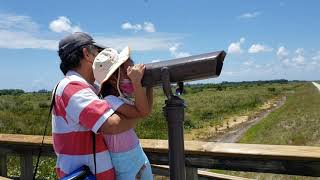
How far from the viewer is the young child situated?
2066 millimetres

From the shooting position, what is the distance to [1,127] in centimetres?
1922

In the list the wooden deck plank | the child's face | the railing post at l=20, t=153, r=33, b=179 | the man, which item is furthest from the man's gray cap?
the railing post at l=20, t=153, r=33, b=179

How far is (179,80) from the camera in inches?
69.6

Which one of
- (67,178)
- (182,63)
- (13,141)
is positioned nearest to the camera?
(182,63)

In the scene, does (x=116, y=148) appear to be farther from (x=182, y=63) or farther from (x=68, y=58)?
(x=182, y=63)

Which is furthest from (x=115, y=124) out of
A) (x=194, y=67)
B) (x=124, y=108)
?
(x=194, y=67)

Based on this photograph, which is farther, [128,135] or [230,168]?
[230,168]

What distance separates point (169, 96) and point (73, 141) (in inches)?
25.8

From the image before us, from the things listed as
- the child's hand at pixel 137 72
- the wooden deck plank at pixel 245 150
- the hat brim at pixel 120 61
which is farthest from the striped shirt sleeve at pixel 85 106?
the wooden deck plank at pixel 245 150

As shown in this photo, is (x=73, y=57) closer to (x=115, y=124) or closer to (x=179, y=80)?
(x=115, y=124)

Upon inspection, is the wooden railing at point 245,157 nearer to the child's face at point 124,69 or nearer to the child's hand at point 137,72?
the child's face at point 124,69

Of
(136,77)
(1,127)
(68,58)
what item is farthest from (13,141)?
(1,127)

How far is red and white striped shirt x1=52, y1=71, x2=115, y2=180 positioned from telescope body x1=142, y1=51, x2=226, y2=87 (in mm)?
417

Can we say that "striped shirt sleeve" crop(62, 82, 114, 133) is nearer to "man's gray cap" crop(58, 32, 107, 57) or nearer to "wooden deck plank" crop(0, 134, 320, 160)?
"man's gray cap" crop(58, 32, 107, 57)
